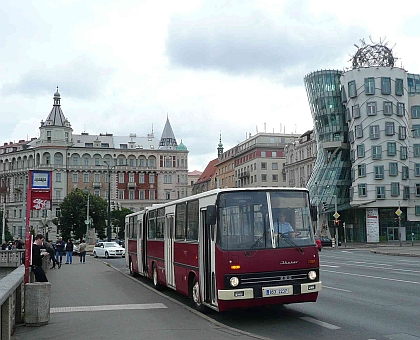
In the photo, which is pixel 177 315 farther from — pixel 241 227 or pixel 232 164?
pixel 232 164

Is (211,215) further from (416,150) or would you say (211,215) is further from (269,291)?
(416,150)

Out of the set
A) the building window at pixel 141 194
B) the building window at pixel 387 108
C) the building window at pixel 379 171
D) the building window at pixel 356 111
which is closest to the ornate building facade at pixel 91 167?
the building window at pixel 141 194

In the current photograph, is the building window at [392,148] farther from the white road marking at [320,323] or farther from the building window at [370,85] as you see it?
the white road marking at [320,323]

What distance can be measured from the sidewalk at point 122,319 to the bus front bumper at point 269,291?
605 mm

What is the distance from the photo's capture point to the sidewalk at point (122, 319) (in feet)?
32.1

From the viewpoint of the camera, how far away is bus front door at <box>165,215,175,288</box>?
15.1 m

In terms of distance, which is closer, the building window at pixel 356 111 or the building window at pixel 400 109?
the building window at pixel 400 109

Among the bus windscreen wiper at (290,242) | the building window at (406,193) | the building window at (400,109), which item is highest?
the building window at (400,109)

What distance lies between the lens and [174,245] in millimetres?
14711

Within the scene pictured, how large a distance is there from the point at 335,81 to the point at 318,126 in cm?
697

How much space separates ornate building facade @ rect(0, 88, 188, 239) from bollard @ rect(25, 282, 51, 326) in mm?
107135

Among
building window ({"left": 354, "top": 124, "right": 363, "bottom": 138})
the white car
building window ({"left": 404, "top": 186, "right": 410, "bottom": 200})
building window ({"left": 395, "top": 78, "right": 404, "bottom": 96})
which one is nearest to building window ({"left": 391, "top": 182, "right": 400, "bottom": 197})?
building window ({"left": 404, "top": 186, "right": 410, "bottom": 200})

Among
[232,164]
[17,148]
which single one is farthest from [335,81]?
[17,148]

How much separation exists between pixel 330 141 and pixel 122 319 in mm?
69226
